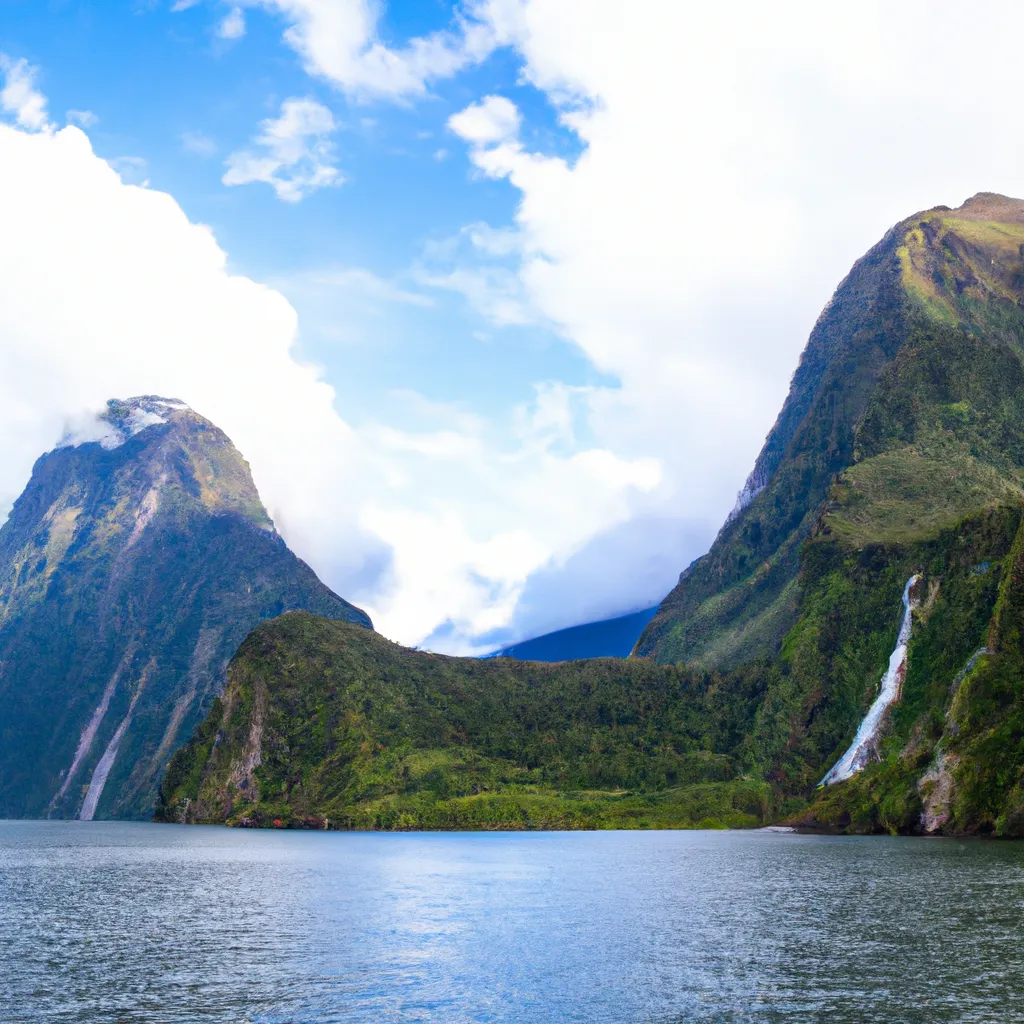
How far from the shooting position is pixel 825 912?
97062 mm

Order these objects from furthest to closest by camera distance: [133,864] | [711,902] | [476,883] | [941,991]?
[133,864]
[476,883]
[711,902]
[941,991]

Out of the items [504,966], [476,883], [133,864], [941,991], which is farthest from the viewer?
[133,864]

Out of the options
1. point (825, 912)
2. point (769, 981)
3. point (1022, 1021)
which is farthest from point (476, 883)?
point (1022, 1021)

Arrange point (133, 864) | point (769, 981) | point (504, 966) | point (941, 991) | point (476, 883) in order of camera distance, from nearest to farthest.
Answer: point (941, 991), point (769, 981), point (504, 966), point (476, 883), point (133, 864)

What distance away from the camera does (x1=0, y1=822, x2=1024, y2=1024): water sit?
61219mm

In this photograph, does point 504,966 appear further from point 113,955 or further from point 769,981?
point 113,955

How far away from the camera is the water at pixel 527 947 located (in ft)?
201

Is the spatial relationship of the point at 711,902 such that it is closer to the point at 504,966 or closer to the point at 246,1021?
the point at 504,966

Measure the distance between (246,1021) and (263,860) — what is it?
136m

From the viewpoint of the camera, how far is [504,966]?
75.8 m

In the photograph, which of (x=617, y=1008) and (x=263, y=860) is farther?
(x=263, y=860)

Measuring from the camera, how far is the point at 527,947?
8388 cm

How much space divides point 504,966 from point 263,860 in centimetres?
12207

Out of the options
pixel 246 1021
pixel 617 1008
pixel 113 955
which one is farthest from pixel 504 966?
pixel 113 955
